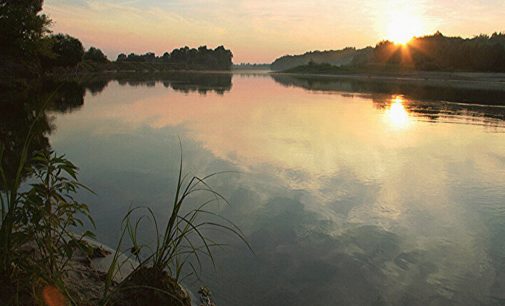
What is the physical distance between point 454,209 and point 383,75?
112533mm

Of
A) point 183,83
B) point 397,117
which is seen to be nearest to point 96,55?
point 183,83

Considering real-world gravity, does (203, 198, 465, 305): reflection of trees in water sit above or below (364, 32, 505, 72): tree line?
below

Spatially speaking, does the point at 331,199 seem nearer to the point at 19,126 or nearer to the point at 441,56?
the point at 19,126

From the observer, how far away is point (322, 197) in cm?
825

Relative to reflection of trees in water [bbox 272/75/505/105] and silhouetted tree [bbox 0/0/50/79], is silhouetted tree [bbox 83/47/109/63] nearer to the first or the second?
silhouetted tree [bbox 0/0/50/79]

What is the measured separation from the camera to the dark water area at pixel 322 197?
505 centimetres

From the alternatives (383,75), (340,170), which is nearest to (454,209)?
(340,170)

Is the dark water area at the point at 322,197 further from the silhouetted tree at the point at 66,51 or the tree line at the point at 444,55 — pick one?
the tree line at the point at 444,55

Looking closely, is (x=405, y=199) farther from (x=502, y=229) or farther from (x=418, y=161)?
(x=418, y=161)

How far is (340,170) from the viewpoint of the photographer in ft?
33.8

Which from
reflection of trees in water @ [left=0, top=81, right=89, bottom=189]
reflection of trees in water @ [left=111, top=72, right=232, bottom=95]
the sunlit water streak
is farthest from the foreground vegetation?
reflection of trees in water @ [left=111, top=72, right=232, bottom=95]

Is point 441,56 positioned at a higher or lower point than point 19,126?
higher

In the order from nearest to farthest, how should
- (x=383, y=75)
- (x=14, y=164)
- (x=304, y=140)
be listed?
(x=14, y=164)
(x=304, y=140)
(x=383, y=75)

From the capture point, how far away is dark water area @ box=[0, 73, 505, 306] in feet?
16.6
